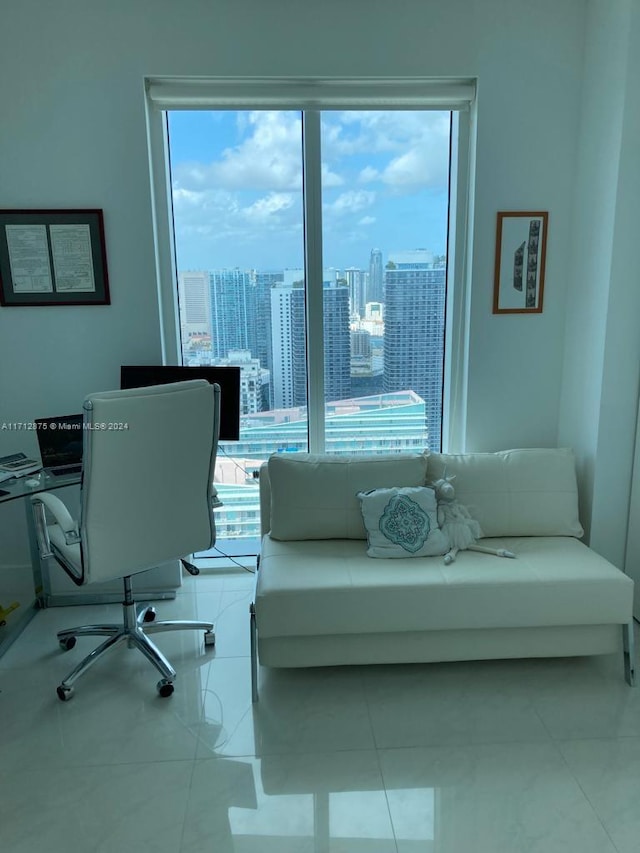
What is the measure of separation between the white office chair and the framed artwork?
161 centimetres

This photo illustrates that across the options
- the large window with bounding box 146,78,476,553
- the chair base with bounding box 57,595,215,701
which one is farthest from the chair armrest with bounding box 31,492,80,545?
the large window with bounding box 146,78,476,553

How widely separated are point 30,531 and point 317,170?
7.57ft

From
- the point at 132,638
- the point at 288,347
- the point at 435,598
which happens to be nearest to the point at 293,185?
the point at 288,347

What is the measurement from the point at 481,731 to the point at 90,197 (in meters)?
2.80

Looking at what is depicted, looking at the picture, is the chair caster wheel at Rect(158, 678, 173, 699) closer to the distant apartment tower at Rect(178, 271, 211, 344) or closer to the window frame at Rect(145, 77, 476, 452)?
the window frame at Rect(145, 77, 476, 452)

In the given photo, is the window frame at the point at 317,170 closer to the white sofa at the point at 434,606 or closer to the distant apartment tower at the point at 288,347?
the distant apartment tower at the point at 288,347

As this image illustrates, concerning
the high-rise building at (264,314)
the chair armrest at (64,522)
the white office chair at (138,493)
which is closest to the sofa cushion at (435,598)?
the white office chair at (138,493)

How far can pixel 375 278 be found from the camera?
10.3ft

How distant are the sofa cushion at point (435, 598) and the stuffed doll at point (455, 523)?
0.17 meters

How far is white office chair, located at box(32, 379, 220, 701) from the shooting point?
210cm

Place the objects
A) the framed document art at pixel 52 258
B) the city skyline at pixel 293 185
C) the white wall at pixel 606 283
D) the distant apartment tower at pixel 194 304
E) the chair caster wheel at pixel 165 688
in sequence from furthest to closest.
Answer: the distant apartment tower at pixel 194 304
the city skyline at pixel 293 185
the framed document art at pixel 52 258
the white wall at pixel 606 283
the chair caster wheel at pixel 165 688

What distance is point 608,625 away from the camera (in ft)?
7.85

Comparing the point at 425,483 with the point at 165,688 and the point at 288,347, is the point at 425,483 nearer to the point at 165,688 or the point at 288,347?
the point at 288,347

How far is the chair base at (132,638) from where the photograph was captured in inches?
92.1
